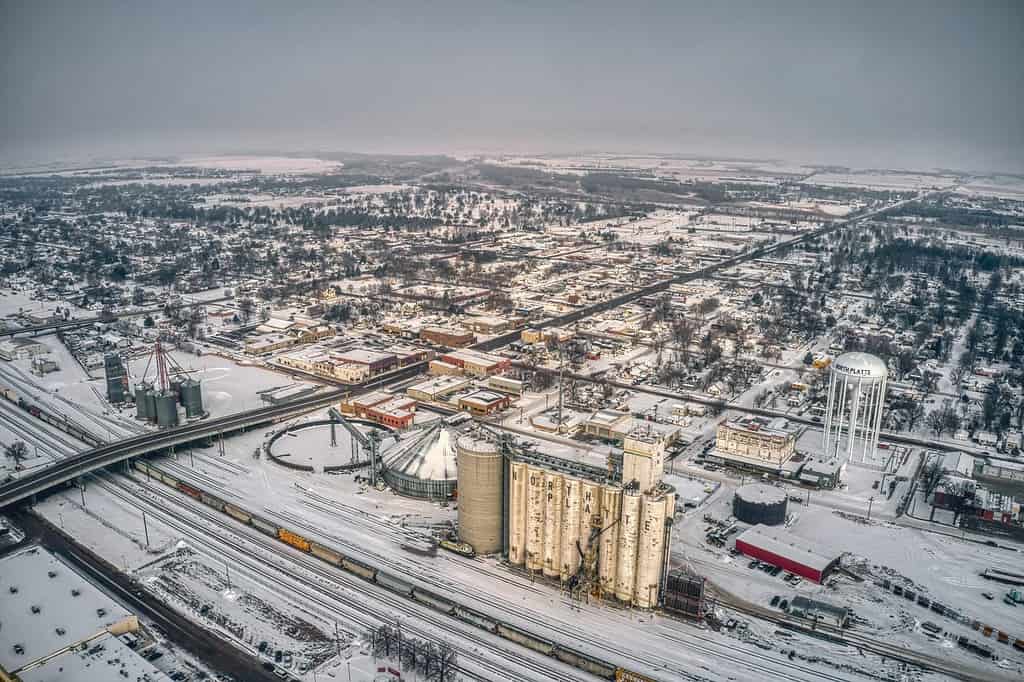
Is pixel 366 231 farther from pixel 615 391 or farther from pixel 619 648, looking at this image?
pixel 619 648

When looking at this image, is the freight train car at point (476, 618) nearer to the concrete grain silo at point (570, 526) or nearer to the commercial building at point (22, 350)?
the concrete grain silo at point (570, 526)

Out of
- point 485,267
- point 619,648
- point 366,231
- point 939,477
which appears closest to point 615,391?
point 939,477

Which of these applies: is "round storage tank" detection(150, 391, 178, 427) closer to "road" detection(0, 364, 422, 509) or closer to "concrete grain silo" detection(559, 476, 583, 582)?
"road" detection(0, 364, 422, 509)

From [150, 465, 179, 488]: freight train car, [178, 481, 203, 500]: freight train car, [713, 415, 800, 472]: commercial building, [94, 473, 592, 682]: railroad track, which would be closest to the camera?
[94, 473, 592, 682]: railroad track

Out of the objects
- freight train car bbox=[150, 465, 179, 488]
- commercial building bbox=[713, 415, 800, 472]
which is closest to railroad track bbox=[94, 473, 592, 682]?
freight train car bbox=[150, 465, 179, 488]

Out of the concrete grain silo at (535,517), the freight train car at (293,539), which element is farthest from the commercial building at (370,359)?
the concrete grain silo at (535,517)
